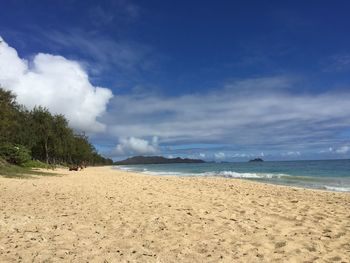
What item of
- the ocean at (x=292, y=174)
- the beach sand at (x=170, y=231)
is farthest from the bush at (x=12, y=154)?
the beach sand at (x=170, y=231)

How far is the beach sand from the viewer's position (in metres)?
6.82

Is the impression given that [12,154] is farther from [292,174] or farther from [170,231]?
[292,174]

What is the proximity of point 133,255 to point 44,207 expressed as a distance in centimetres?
577

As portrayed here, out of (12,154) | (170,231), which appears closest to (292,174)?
(12,154)

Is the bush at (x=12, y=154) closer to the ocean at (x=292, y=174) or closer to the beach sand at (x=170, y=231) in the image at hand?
the ocean at (x=292, y=174)

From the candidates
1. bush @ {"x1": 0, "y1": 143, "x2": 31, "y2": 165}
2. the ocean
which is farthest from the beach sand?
bush @ {"x1": 0, "y1": 143, "x2": 31, "y2": 165}

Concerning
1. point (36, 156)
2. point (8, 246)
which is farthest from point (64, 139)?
point (8, 246)

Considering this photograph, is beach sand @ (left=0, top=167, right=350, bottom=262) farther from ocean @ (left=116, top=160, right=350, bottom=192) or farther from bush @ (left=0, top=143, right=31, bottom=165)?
bush @ (left=0, top=143, right=31, bottom=165)

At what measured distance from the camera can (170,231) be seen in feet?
28.2

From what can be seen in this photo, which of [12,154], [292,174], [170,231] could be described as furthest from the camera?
[292,174]

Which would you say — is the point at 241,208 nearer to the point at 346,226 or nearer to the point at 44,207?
the point at 346,226

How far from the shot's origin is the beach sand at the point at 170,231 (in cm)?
682

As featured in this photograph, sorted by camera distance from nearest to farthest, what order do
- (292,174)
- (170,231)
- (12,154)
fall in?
(170,231), (12,154), (292,174)

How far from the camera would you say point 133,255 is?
6812 mm
